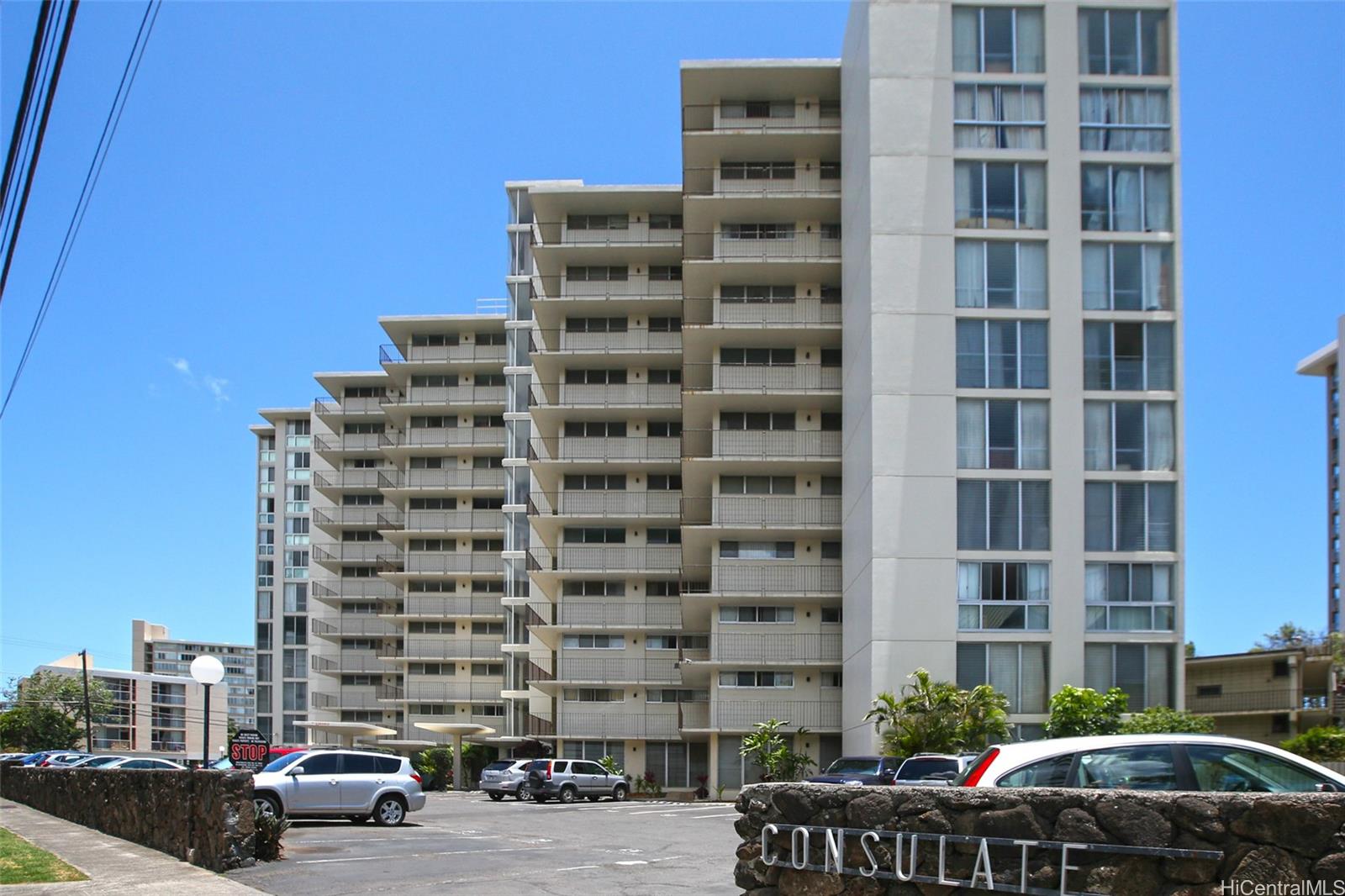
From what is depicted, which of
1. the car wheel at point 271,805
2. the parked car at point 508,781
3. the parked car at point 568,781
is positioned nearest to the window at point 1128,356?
the parked car at point 568,781

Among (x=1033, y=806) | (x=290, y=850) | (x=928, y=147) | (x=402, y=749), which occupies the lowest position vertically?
(x=402, y=749)

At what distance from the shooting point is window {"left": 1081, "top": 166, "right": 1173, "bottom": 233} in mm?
42875

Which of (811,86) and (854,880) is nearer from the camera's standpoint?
(854,880)

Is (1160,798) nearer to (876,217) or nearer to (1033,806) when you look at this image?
(1033,806)

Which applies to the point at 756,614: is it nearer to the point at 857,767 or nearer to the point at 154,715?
the point at 857,767

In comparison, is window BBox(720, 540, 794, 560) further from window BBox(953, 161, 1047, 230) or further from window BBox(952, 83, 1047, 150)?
window BBox(952, 83, 1047, 150)

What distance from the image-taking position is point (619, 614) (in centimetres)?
5712

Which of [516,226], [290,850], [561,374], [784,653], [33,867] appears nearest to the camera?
[33,867]

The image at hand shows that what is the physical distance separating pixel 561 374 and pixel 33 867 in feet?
137

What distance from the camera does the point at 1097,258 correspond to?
140 feet

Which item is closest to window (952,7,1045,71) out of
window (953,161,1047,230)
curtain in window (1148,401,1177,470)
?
window (953,161,1047,230)

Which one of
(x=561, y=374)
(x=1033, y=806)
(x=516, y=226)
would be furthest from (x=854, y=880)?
(x=516, y=226)

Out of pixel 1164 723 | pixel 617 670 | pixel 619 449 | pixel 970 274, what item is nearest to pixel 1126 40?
pixel 970 274

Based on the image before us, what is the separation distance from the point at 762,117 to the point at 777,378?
34.1 ft
